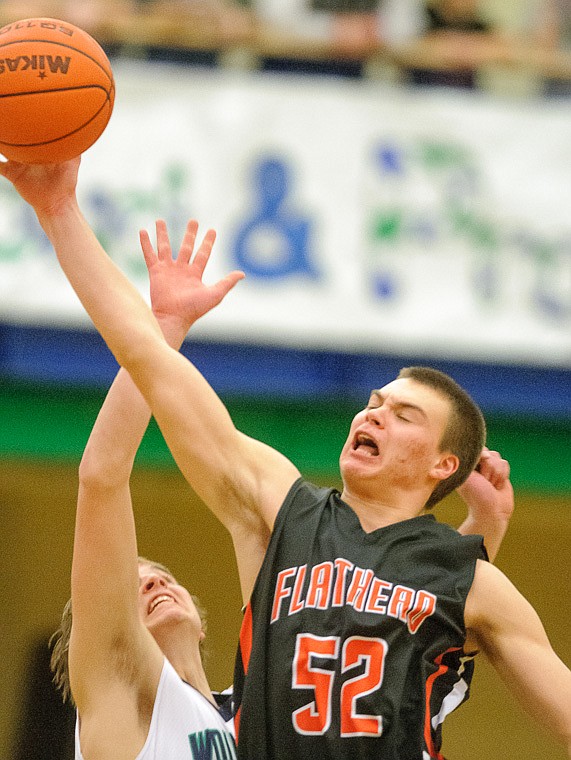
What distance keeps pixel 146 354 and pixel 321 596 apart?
676 millimetres

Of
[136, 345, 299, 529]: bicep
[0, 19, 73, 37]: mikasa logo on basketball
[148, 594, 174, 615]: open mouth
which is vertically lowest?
[148, 594, 174, 615]: open mouth

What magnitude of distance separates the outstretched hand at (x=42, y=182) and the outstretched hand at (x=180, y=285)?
9.1 inches

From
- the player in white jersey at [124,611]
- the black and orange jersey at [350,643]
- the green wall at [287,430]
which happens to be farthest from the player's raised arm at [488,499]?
the green wall at [287,430]

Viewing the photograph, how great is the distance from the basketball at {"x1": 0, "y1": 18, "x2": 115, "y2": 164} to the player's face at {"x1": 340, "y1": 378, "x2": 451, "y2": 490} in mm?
984

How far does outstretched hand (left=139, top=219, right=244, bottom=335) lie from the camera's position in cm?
326

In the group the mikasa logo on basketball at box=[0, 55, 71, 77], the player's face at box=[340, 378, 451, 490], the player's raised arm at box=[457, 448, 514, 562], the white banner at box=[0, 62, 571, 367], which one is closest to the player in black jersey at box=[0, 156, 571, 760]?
the player's face at box=[340, 378, 451, 490]

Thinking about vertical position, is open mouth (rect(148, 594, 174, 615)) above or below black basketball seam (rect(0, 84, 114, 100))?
below

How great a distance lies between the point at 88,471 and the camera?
3.22m

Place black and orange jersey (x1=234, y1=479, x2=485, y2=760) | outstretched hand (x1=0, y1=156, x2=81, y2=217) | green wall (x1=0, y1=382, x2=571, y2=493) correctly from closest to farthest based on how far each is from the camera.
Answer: black and orange jersey (x1=234, y1=479, x2=485, y2=760), outstretched hand (x1=0, y1=156, x2=81, y2=217), green wall (x1=0, y1=382, x2=571, y2=493)

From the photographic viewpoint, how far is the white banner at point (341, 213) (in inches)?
283

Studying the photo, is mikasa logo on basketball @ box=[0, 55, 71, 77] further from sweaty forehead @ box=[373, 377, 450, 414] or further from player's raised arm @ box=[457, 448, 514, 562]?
player's raised arm @ box=[457, 448, 514, 562]

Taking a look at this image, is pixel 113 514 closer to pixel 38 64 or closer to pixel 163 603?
pixel 163 603

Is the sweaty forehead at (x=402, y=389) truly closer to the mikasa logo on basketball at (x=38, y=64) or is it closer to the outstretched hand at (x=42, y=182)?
the outstretched hand at (x=42, y=182)

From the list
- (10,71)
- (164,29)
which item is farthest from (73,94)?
(164,29)
